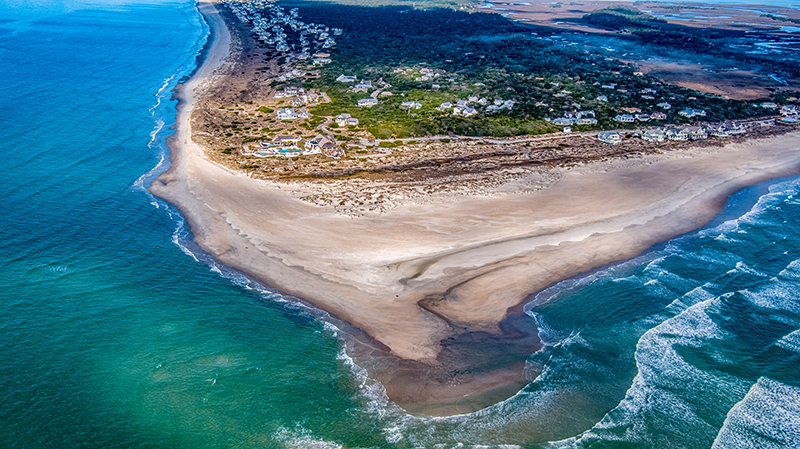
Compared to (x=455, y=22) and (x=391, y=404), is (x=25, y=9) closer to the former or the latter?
(x=455, y=22)

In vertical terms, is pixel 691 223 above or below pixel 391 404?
above

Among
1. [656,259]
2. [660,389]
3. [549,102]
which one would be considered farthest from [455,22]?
[660,389]

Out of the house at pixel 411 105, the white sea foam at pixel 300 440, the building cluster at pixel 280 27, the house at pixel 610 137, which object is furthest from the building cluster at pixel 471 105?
the white sea foam at pixel 300 440

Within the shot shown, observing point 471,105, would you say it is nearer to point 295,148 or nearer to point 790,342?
point 295,148

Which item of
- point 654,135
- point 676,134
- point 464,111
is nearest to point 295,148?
point 464,111

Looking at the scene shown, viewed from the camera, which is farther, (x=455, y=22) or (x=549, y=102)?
(x=455, y=22)

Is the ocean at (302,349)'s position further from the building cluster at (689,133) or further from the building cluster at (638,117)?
the building cluster at (638,117)
